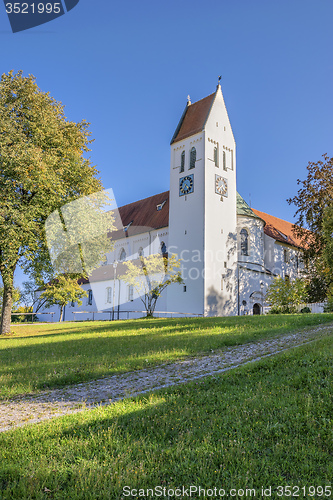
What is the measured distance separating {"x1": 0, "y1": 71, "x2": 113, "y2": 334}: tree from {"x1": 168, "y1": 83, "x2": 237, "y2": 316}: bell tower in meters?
15.8

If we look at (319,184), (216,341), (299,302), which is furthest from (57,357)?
(319,184)

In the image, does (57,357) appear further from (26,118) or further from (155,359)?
(26,118)

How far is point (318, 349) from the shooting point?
299 inches

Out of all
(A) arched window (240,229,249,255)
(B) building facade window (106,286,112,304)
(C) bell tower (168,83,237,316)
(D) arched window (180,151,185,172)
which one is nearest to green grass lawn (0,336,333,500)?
(C) bell tower (168,83,237,316)

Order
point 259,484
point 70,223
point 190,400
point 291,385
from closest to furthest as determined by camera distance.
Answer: point 259,484, point 190,400, point 291,385, point 70,223

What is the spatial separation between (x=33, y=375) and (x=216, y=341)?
5246mm

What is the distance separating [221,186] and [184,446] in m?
36.0

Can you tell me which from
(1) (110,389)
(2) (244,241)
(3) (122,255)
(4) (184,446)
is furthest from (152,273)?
(4) (184,446)

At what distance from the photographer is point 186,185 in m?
38.2

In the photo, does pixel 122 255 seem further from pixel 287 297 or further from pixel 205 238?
pixel 287 297

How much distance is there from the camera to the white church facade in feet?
116

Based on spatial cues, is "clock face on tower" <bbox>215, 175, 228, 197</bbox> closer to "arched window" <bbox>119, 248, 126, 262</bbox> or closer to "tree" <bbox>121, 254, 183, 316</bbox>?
"tree" <bbox>121, 254, 183, 316</bbox>

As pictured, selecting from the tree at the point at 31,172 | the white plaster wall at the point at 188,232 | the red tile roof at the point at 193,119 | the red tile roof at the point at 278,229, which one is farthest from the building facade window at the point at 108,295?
the tree at the point at 31,172

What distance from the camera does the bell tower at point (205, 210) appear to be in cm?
3497
